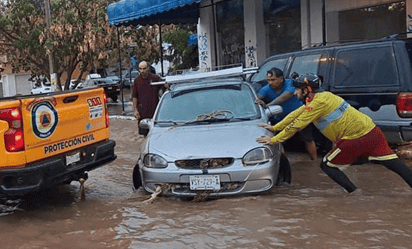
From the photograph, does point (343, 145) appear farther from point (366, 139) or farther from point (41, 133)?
point (41, 133)

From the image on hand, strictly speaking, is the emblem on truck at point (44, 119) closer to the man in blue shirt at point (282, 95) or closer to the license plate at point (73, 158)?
the license plate at point (73, 158)

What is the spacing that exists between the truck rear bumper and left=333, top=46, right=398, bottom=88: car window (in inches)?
151

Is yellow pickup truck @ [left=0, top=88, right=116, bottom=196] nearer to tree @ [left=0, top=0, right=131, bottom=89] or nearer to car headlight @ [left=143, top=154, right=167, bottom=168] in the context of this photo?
car headlight @ [left=143, top=154, right=167, bottom=168]

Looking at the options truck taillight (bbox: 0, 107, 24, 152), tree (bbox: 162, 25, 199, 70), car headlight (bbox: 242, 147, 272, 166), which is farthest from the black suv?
tree (bbox: 162, 25, 199, 70)

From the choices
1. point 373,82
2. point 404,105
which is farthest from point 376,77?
point 404,105

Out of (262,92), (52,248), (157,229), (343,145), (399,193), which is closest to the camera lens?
(52,248)

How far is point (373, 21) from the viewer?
40.7ft

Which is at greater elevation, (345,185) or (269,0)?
(269,0)

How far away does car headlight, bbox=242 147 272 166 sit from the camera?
575cm

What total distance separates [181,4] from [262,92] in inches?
235

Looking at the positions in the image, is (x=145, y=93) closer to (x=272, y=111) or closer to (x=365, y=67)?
(x=272, y=111)

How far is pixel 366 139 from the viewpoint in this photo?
5.39m

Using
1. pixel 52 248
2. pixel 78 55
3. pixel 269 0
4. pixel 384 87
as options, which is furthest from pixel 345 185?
pixel 78 55

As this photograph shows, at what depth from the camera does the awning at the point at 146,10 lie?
13484mm
